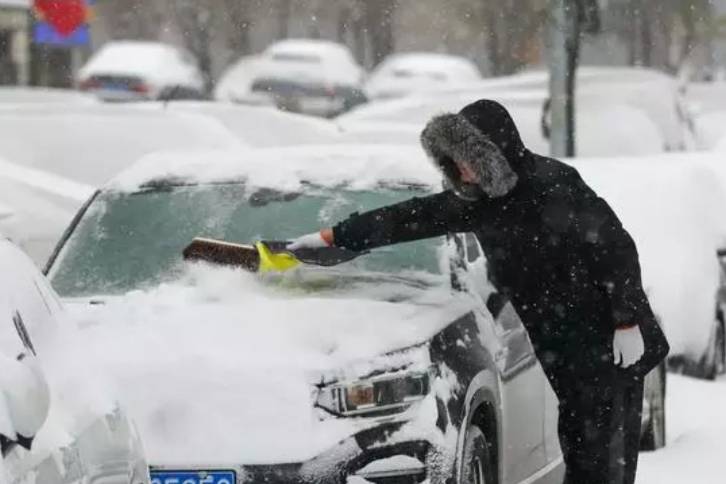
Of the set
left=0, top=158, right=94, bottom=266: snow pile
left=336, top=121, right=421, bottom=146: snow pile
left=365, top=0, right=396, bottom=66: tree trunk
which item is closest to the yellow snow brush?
left=0, top=158, right=94, bottom=266: snow pile

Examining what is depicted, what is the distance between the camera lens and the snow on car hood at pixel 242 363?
6.31 m

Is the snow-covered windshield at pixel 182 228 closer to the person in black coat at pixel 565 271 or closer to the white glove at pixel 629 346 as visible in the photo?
the person in black coat at pixel 565 271

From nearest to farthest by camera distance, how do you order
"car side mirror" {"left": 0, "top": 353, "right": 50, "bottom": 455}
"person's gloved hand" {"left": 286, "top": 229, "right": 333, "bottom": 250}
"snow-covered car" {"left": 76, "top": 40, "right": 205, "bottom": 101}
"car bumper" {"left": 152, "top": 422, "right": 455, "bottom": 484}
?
"car side mirror" {"left": 0, "top": 353, "right": 50, "bottom": 455} < "car bumper" {"left": 152, "top": 422, "right": 455, "bottom": 484} < "person's gloved hand" {"left": 286, "top": 229, "right": 333, "bottom": 250} < "snow-covered car" {"left": 76, "top": 40, "right": 205, "bottom": 101}

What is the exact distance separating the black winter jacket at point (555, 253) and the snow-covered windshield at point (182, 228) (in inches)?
27.6

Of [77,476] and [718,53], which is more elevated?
[77,476]

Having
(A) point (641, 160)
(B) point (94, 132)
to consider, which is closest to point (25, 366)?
(A) point (641, 160)

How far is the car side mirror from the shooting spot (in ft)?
12.9

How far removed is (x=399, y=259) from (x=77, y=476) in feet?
11.2

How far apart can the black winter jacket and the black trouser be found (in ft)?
0.22

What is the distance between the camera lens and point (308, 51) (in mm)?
43094

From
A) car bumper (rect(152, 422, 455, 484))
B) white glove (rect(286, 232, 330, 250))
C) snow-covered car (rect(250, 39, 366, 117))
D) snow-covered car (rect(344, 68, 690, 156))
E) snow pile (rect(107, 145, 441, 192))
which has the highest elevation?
snow pile (rect(107, 145, 441, 192))

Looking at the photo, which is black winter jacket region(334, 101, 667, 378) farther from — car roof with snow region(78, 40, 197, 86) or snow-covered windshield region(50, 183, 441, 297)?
car roof with snow region(78, 40, 197, 86)

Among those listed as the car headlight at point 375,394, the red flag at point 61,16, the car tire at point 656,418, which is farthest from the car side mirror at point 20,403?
the red flag at point 61,16

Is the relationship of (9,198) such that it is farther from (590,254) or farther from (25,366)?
(25,366)
